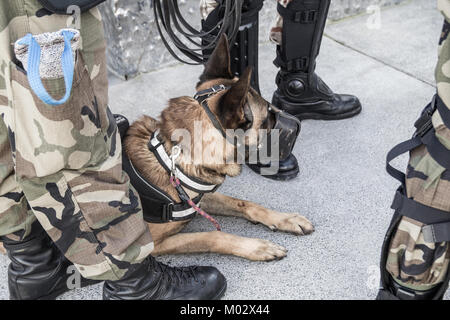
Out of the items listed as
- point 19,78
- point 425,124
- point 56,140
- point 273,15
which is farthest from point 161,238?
point 273,15

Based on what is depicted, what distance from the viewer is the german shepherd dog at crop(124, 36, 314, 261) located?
161 cm

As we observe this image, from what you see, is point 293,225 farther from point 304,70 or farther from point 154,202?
point 304,70

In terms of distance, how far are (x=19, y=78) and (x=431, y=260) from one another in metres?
1.26

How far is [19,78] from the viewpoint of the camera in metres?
1.07

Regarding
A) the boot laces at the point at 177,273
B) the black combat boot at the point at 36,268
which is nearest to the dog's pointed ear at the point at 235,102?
the boot laces at the point at 177,273

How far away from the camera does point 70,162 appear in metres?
1.19

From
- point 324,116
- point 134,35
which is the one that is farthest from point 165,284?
point 134,35

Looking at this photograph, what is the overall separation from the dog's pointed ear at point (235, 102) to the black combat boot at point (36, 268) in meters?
0.80

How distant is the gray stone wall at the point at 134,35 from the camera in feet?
10.4

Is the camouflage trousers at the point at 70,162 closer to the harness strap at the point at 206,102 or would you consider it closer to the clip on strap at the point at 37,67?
the clip on strap at the point at 37,67

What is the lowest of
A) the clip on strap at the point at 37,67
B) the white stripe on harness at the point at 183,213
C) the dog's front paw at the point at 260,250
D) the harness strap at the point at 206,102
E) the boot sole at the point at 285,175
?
the dog's front paw at the point at 260,250

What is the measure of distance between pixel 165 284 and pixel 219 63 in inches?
37.4

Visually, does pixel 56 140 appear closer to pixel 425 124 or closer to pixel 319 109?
pixel 425 124
